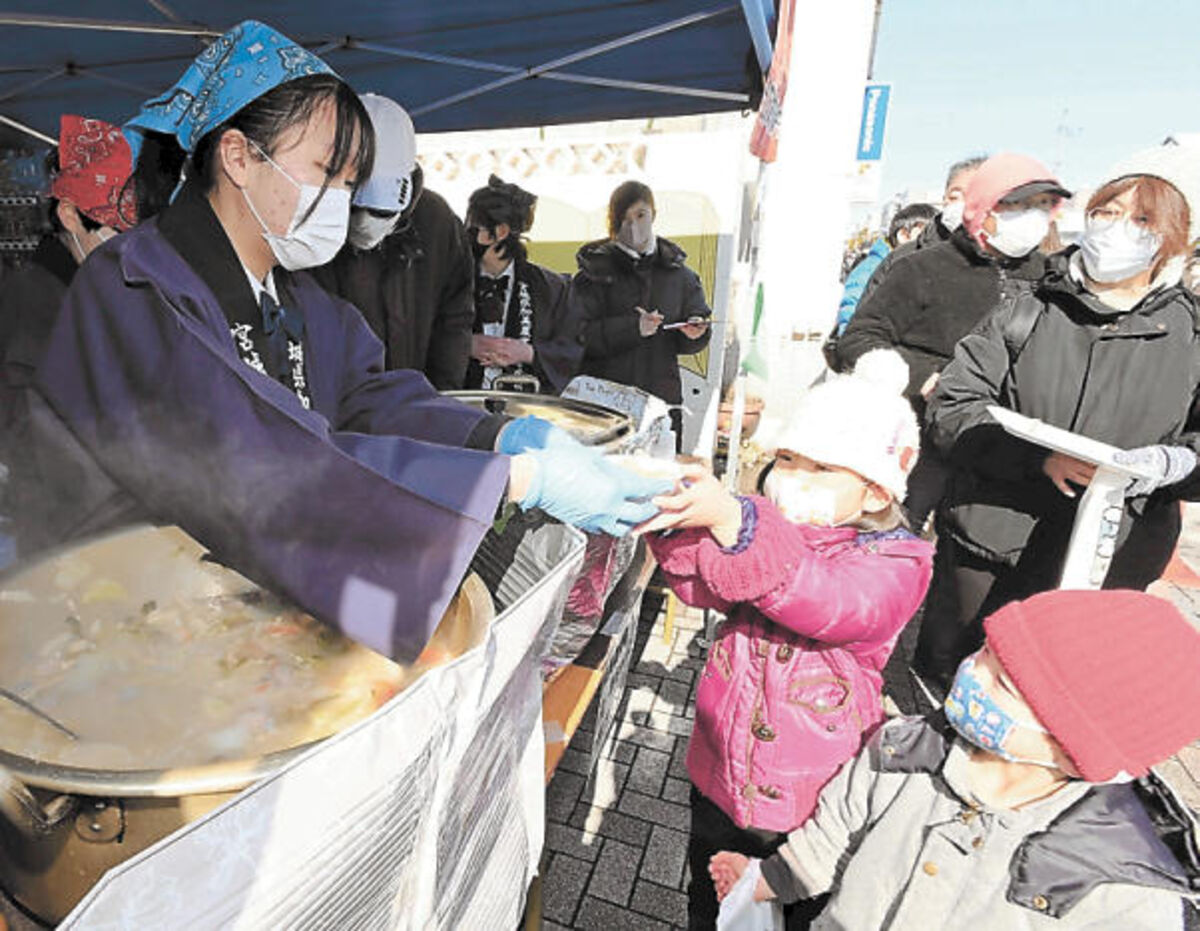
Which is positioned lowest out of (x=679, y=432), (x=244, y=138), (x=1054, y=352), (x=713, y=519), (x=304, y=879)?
(x=679, y=432)

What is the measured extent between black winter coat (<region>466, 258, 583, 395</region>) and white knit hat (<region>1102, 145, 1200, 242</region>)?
2.73 metres

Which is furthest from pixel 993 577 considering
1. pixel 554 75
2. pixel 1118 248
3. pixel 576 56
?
pixel 554 75

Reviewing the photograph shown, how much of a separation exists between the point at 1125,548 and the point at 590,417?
1.88 meters

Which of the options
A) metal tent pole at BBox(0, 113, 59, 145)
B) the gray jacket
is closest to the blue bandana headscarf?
the gray jacket

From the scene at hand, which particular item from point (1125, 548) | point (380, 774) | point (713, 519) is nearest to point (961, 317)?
point (1125, 548)

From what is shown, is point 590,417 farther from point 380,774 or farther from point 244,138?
point 380,774

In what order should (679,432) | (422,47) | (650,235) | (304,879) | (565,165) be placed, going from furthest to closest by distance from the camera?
(565,165), (679,432), (650,235), (422,47), (304,879)

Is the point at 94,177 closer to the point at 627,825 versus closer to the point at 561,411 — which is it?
the point at 561,411

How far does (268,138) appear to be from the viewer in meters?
1.26

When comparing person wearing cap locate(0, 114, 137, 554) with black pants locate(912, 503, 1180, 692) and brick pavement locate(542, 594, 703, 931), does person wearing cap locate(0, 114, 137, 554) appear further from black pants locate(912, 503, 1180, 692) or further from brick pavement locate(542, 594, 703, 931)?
black pants locate(912, 503, 1180, 692)

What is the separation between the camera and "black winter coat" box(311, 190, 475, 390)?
2.92m

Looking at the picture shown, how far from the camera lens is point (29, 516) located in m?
1.25

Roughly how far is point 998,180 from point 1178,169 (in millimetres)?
1043

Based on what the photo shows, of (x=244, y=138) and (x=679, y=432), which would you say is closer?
(x=244, y=138)
